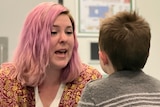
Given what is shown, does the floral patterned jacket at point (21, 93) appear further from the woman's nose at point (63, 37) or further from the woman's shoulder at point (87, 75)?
the woman's nose at point (63, 37)

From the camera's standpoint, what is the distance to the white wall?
2.31m

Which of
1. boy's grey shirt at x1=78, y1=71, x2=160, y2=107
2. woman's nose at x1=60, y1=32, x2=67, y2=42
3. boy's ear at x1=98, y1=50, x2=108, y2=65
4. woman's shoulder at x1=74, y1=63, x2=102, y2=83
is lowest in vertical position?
woman's shoulder at x1=74, y1=63, x2=102, y2=83

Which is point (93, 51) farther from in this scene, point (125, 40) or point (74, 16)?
point (125, 40)

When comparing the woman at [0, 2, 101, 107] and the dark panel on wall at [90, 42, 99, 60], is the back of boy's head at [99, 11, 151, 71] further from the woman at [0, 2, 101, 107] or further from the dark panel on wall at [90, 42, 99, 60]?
the dark panel on wall at [90, 42, 99, 60]

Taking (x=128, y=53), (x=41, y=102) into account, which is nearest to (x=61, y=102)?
(x=41, y=102)

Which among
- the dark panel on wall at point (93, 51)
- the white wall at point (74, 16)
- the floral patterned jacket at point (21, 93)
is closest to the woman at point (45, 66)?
the floral patterned jacket at point (21, 93)

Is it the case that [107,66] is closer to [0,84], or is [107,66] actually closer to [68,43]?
[68,43]

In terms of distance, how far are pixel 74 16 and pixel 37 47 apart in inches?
35.8

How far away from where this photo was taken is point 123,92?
3.58ft

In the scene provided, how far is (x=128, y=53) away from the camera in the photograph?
1127 mm

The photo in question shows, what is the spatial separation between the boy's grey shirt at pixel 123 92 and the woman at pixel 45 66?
46 cm

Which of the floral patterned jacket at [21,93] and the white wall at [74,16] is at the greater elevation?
the white wall at [74,16]

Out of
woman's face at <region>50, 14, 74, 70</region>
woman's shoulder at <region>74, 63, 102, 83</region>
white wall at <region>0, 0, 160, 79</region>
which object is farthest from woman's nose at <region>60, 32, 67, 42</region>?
white wall at <region>0, 0, 160, 79</region>

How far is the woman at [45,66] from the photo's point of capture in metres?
1.55
